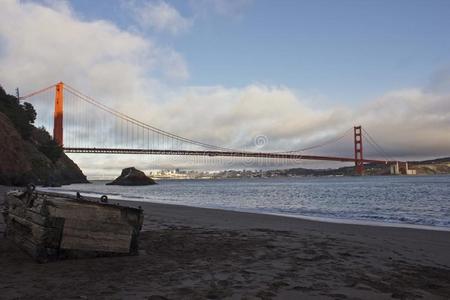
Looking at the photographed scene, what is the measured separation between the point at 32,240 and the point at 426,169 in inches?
6298

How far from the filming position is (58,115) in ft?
287

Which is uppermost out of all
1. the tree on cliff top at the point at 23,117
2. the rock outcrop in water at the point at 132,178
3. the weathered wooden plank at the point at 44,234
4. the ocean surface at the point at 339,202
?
the tree on cliff top at the point at 23,117

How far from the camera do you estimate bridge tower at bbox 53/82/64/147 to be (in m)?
82.8

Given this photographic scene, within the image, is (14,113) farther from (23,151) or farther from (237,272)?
(237,272)

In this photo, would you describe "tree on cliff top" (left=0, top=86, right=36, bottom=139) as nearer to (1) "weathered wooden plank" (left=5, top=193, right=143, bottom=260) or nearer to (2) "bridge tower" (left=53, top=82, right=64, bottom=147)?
(2) "bridge tower" (left=53, top=82, right=64, bottom=147)

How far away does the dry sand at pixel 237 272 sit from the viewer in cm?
500

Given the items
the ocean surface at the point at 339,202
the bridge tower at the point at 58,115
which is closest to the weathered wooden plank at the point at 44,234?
the ocean surface at the point at 339,202

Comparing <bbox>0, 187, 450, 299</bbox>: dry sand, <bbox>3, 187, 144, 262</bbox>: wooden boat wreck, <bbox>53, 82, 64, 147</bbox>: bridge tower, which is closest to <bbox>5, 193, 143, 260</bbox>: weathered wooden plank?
<bbox>3, 187, 144, 262</bbox>: wooden boat wreck

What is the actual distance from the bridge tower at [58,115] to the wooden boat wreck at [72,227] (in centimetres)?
7643

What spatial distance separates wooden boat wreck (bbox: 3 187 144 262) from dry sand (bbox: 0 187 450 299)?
0.59 ft

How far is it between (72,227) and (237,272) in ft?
7.37

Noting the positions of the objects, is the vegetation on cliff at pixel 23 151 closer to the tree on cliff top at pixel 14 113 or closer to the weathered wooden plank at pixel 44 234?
the tree on cliff top at pixel 14 113

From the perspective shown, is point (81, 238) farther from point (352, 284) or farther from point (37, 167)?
point (37, 167)

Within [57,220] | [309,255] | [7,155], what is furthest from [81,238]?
[7,155]
